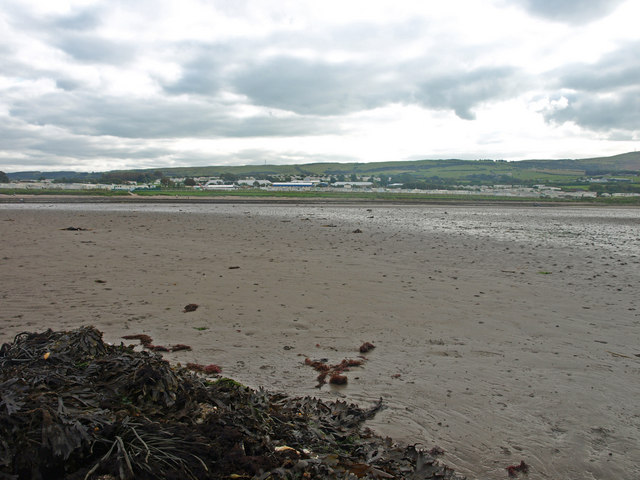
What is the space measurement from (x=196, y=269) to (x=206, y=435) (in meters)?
7.89

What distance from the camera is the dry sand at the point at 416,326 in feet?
13.0

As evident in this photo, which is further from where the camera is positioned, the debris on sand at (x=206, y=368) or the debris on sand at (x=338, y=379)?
the debris on sand at (x=206, y=368)

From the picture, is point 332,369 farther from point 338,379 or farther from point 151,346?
point 151,346

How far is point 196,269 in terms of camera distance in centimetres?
1046

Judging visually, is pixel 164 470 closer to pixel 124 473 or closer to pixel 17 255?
Result: pixel 124 473

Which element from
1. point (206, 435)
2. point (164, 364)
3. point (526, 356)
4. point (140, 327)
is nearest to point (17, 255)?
point (140, 327)

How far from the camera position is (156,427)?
2.88 m

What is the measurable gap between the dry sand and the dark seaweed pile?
0.67 meters

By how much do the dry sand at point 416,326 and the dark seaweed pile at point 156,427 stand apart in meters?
0.67

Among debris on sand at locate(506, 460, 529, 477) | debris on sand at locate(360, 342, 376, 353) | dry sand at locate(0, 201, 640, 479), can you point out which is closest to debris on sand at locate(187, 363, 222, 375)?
dry sand at locate(0, 201, 640, 479)

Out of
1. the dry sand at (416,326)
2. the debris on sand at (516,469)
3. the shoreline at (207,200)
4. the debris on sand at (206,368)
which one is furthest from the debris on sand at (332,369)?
the shoreline at (207,200)

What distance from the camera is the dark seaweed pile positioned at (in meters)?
2.54

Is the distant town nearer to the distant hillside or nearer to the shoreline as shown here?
the shoreline

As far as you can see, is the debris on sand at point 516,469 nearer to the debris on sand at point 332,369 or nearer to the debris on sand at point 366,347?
the debris on sand at point 332,369
